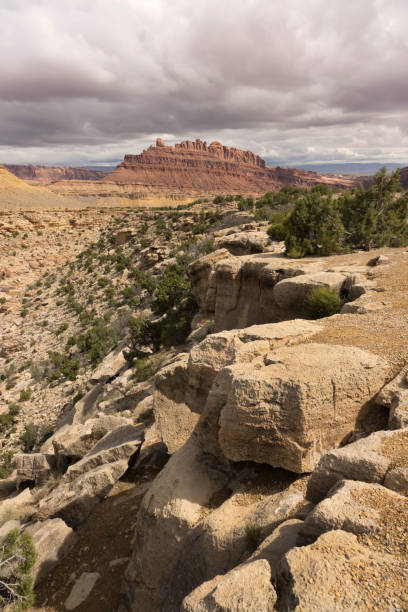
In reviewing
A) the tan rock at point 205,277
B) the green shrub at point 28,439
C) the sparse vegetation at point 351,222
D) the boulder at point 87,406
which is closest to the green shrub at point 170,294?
the tan rock at point 205,277

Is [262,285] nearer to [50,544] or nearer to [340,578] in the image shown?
[50,544]

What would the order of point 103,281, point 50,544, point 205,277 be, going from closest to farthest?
point 50,544
point 205,277
point 103,281

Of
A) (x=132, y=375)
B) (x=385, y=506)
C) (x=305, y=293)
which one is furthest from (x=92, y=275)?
(x=385, y=506)

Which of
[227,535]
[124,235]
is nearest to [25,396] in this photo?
[227,535]

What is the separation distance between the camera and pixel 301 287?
37.7ft

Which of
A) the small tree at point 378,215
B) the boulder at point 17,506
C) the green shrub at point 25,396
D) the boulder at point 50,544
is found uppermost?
the small tree at point 378,215

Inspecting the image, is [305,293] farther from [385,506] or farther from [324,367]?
[385,506]

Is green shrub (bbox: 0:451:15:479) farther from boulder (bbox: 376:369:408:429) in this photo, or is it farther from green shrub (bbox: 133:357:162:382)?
boulder (bbox: 376:369:408:429)

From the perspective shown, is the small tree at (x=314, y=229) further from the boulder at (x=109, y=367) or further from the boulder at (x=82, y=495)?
the boulder at (x=82, y=495)

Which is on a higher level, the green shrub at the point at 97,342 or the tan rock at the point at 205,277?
the tan rock at the point at 205,277

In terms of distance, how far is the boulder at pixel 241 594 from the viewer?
3096mm

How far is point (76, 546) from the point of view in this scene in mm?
7945

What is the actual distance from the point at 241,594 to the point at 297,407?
94.4 inches

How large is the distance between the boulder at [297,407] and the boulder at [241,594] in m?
1.80
